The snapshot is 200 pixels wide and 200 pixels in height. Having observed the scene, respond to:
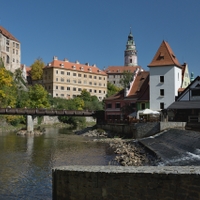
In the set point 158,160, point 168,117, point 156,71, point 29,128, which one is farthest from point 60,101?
point 158,160

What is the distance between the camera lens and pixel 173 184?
8336 millimetres

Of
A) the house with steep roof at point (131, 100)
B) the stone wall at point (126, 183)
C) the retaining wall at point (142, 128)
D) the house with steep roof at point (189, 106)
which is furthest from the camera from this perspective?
the house with steep roof at point (131, 100)

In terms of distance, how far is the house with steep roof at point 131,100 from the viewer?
46.8 metres

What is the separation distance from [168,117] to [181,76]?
10081 millimetres

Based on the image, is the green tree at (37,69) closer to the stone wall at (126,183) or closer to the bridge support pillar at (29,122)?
the bridge support pillar at (29,122)

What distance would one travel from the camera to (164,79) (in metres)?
43.2

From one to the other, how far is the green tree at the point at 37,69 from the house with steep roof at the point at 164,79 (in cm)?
6209

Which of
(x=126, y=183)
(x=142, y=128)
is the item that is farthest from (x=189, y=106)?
(x=126, y=183)

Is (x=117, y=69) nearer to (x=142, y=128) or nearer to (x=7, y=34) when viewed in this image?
(x=7, y=34)

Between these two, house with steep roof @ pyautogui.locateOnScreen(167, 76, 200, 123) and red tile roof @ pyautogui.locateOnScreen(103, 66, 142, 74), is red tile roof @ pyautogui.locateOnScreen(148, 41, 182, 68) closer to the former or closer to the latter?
house with steep roof @ pyautogui.locateOnScreen(167, 76, 200, 123)

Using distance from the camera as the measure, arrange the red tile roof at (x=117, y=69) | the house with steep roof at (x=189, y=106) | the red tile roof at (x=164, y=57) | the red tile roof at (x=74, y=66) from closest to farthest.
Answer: the house with steep roof at (x=189, y=106) → the red tile roof at (x=164, y=57) → the red tile roof at (x=74, y=66) → the red tile roof at (x=117, y=69)

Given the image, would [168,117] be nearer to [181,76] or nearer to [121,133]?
[121,133]

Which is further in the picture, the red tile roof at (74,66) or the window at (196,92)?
the red tile roof at (74,66)

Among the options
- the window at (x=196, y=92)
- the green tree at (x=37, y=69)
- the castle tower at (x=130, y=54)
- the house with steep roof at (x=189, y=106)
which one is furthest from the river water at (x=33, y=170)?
the castle tower at (x=130, y=54)
